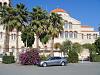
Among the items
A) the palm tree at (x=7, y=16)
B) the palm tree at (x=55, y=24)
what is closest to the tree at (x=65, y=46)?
the palm tree at (x=55, y=24)

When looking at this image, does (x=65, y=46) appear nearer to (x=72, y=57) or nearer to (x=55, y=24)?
(x=55, y=24)

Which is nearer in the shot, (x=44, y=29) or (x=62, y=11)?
(x=44, y=29)

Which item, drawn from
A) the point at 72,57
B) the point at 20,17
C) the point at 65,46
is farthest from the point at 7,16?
the point at 65,46

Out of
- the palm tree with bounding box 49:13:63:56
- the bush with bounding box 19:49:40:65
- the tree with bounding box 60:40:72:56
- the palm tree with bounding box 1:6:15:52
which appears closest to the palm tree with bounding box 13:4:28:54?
the palm tree with bounding box 1:6:15:52

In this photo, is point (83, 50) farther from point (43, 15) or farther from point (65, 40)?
point (43, 15)

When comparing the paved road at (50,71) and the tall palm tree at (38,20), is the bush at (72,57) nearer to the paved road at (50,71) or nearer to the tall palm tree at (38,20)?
the tall palm tree at (38,20)

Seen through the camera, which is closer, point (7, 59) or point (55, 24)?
point (7, 59)

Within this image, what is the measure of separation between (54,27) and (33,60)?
15072 millimetres

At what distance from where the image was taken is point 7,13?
57875 mm

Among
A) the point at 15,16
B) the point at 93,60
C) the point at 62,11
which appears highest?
the point at 62,11

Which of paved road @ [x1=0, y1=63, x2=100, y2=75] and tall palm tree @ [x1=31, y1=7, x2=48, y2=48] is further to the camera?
tall palm tree @ [x1=31, y1=7, x2=48, y2=48]

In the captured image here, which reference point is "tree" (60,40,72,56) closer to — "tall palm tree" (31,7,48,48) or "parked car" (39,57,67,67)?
"tall palm tree" (31,7,48,48)

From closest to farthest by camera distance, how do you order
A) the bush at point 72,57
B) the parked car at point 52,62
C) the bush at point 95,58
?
the parked car at point 52,62 → the bush at point 72,57 → the bush at point 95,58

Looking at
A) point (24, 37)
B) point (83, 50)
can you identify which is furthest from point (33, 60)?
point (83, 50)
